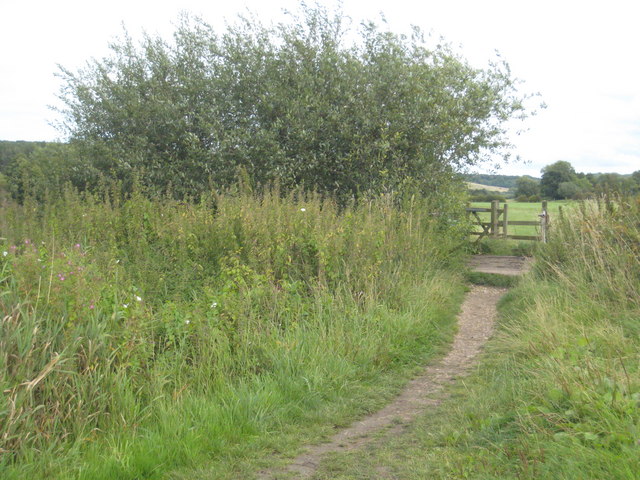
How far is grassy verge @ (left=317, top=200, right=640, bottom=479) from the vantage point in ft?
11.7

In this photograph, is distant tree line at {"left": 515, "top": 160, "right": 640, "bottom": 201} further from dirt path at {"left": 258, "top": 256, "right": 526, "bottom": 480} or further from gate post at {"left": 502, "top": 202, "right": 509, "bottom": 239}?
dirt path at {"left": 258, "top": 256, "right": 526, "bottom": 480}

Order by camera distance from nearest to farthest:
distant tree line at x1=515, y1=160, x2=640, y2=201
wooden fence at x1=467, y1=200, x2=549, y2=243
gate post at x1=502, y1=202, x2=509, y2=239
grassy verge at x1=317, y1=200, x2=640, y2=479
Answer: grassy verge at x1=317, y1=200, x2=640, y2=479, distant tree line at x1=515, y1=160, x2=640, y2=201, wooden fence at x1=467, y1=200, x2=549, y2=243, gate post at x1=502, y1=202, x2=509, y2=239

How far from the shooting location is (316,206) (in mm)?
9156

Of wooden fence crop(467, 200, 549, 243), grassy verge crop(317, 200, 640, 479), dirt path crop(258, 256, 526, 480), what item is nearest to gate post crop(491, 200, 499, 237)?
wooden fence crop(467, 200, 549, 243)

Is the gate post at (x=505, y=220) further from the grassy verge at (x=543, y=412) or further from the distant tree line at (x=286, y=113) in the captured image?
the grassy verge at (x=543, y=412)

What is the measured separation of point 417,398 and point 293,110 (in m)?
10.1

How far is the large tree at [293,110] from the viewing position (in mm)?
14156

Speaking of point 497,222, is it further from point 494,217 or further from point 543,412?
point 543,412

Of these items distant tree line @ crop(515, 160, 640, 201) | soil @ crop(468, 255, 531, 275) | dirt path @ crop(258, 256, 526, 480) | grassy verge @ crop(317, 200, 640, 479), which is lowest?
dirt path @ crop(258, 256, 526, 480)

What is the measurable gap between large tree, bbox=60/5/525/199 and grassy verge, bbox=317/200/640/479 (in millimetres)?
6921

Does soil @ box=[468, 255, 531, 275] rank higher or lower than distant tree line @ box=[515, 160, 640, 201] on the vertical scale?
lower

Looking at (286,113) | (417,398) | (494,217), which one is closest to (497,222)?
(494,217)

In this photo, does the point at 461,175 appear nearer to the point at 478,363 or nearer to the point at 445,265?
the point at 445,265

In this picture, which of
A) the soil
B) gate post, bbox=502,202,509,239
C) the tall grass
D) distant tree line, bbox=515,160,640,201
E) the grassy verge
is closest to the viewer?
the grassy verge
